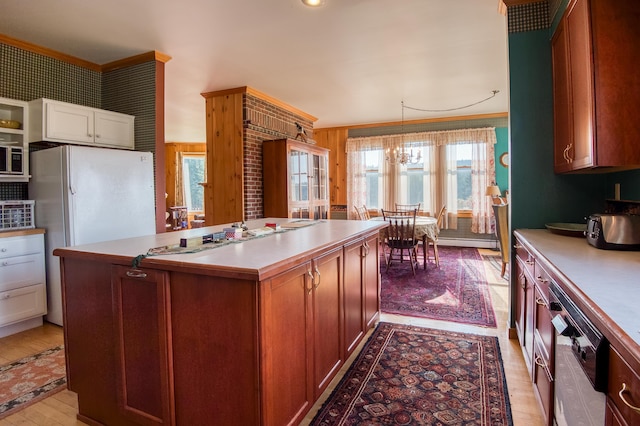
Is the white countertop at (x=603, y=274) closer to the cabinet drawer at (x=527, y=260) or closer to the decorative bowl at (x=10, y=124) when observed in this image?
the cabinet drawer at (x=527, y=260)

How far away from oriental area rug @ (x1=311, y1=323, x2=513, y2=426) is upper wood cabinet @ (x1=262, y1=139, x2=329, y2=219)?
2504 millimetres

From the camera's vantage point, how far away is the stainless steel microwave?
273 centimetres

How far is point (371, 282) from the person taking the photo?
2648 millimetres

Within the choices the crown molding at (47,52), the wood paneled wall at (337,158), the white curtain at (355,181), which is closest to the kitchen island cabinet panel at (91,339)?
the crown molding at (47,52)

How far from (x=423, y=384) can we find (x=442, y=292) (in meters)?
1.84

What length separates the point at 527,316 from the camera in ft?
6.33

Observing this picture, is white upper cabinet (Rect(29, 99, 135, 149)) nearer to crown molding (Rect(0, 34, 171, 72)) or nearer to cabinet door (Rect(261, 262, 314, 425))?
crown molding (Rect(0, 34, 171, 72))

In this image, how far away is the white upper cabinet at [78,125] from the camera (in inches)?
113

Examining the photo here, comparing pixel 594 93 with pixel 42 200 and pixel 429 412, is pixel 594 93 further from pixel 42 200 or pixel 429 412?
pixel 42 200

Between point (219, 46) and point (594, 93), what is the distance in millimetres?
2878

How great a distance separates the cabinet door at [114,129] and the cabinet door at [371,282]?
8.60 ft

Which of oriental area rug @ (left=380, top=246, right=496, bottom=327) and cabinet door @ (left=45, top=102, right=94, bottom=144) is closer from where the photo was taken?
cabinet door @ (left=45, top=102, right=94, bottom=144)

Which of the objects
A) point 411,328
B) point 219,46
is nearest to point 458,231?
point 411,328

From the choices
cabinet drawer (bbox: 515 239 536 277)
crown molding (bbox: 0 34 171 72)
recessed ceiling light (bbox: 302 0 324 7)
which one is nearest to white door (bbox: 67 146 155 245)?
crown molding (bbox: 0 34 171 72)
